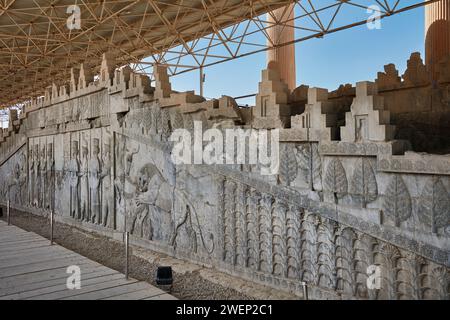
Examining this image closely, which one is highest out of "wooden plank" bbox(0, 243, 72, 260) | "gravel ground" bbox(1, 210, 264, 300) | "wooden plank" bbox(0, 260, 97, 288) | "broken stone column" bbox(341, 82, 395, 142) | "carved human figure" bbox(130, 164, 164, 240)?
"broken stone column" bbox(341, 82, 395, 142)

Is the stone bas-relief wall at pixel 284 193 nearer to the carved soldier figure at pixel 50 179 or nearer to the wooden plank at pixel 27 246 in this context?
the wooden plank at pixel 27 246

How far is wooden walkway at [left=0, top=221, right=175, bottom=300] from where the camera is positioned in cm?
578

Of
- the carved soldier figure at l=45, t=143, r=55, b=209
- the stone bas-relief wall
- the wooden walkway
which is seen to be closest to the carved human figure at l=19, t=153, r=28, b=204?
the carved soldier figure at l=45, t=143, r=55, b=209

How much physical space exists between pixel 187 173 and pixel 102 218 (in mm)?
4082

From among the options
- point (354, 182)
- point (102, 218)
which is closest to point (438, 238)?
point (354, 182)

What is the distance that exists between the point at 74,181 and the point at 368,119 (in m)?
9.55

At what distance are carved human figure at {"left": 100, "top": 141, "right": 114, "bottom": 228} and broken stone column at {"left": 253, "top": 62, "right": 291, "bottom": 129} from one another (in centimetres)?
526

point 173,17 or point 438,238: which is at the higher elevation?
point 173,17

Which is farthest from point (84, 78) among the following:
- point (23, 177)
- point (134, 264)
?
point (23, 177)

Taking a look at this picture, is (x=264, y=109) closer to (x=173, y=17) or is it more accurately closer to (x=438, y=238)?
(x=438, y=238)

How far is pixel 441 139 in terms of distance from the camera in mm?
6289

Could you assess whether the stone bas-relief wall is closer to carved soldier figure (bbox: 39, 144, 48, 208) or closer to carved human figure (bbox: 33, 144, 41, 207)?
carved soldier figure (bbox: 39, 144, 48, 208)

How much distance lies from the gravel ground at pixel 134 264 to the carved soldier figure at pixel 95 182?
543 millimetres

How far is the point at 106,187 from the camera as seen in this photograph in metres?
10.4
